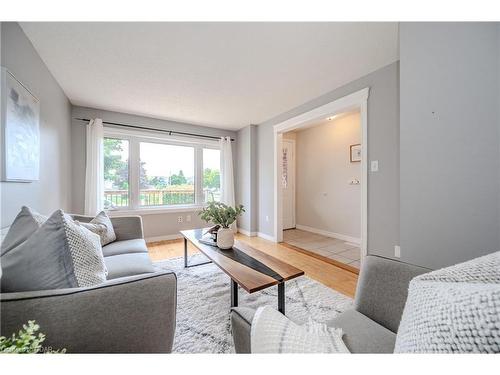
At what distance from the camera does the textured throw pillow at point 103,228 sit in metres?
1.84

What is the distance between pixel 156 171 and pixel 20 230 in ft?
9.68

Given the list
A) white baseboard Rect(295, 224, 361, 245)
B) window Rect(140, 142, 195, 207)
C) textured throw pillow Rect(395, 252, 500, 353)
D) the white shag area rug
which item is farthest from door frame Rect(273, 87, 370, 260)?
window Rect(140, 142, 195, 207)

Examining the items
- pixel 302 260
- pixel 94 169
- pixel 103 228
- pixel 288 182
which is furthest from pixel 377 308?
pixel 288 182

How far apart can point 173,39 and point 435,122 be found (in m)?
1.96

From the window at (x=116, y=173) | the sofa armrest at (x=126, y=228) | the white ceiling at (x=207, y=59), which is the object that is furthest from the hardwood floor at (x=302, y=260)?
the white ceiling at (x=207, y=59)

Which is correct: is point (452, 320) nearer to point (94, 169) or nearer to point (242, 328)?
point (242, 328)

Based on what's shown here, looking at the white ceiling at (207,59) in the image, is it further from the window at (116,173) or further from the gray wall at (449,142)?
the window at (116,173)

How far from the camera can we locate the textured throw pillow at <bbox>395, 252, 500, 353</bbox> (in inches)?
13.9

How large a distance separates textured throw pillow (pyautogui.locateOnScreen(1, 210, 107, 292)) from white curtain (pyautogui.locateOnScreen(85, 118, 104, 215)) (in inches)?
103

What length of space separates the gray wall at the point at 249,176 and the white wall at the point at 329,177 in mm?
1250

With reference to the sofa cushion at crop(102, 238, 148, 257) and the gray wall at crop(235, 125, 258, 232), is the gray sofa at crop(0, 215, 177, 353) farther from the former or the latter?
the gray wall at crop(235, 125, 258, 232)
